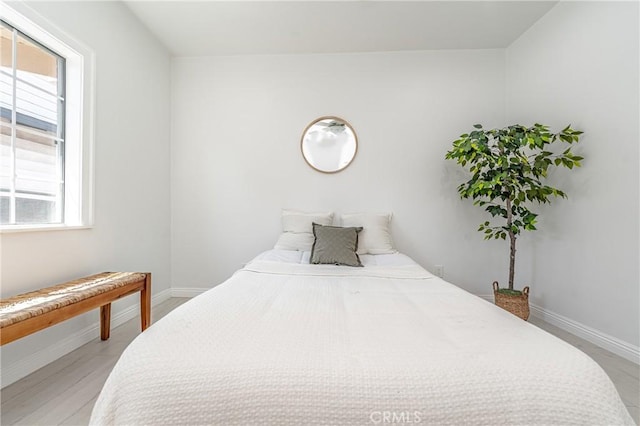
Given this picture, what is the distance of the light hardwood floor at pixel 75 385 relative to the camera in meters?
1.36

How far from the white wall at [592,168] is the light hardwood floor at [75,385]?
0.31m

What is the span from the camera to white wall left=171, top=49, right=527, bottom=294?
10.3ft

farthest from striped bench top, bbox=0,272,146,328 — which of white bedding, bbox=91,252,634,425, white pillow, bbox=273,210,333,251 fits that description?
white pillow, bbox=273,210,333,251

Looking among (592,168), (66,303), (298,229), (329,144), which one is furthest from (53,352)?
(592,168)

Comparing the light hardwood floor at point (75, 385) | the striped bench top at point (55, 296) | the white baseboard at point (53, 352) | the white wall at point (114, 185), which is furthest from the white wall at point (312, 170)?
the striped bench top at point (55, 296)

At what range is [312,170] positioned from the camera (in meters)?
3.18

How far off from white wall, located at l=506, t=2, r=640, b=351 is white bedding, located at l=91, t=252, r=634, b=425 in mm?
1555

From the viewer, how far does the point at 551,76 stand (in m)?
2.57

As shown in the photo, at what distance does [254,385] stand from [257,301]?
0.63 metres

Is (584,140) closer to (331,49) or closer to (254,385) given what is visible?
(331,49)

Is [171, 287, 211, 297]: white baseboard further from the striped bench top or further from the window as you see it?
the window

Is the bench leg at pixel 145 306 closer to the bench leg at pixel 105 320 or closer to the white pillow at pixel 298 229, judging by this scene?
the bench leg at pixel 105 320

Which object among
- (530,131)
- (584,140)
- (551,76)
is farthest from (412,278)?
(551,76)

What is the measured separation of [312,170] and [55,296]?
2294mm
